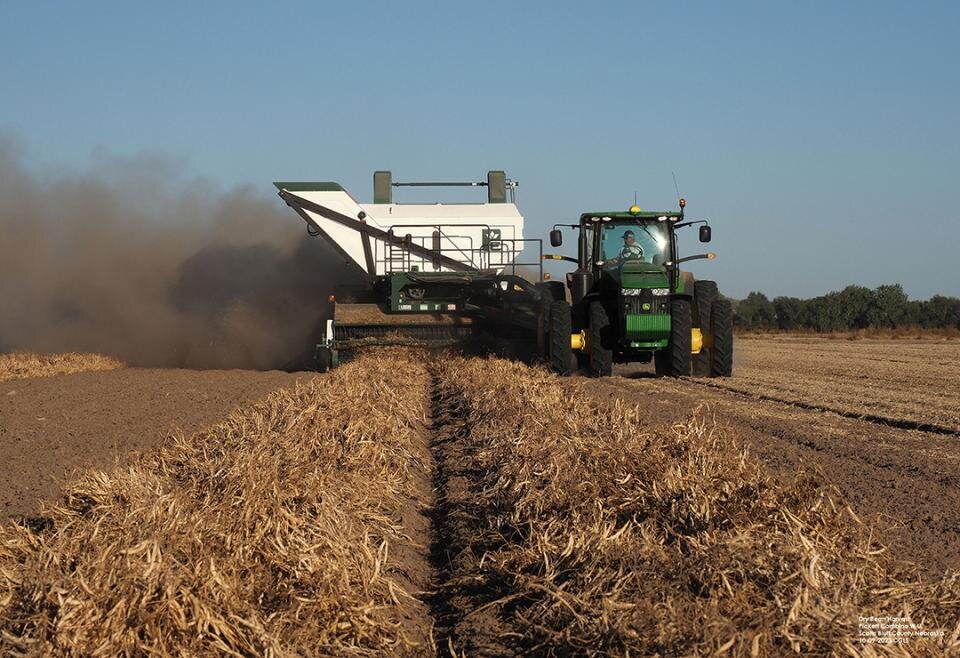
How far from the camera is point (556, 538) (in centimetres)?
568

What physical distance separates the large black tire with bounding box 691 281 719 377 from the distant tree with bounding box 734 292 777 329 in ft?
145

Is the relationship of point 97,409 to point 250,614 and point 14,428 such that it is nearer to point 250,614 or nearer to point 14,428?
point 14,428

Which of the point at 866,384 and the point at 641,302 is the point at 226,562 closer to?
the point at 641,302

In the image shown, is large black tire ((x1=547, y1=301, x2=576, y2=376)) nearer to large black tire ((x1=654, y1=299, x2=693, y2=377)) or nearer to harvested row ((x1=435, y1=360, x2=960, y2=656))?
large black tire ((x1=654, y1=299, x2=693, y2=377))

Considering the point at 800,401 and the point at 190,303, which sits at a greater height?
the point at 190,303

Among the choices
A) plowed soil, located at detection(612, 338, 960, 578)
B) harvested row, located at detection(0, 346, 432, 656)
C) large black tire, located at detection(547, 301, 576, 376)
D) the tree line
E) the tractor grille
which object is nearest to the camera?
harvested row, located at detection(0, 346, 432, 656)

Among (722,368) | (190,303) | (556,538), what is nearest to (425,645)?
(556,538)

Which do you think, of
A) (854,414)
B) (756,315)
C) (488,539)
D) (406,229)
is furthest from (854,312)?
(488,539)

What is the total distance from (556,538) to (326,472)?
223 centimetres

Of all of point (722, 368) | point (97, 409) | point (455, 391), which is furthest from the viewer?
point (722, 368)

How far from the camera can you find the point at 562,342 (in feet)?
55.1

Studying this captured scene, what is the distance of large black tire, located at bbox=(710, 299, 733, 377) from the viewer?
55.5 ft

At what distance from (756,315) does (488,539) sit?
2332 inches

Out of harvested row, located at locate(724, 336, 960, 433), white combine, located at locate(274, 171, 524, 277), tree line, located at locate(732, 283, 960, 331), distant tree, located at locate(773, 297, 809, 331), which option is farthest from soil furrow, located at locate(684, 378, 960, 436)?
distant tree, located at locate(773, 297, 809, 331)
